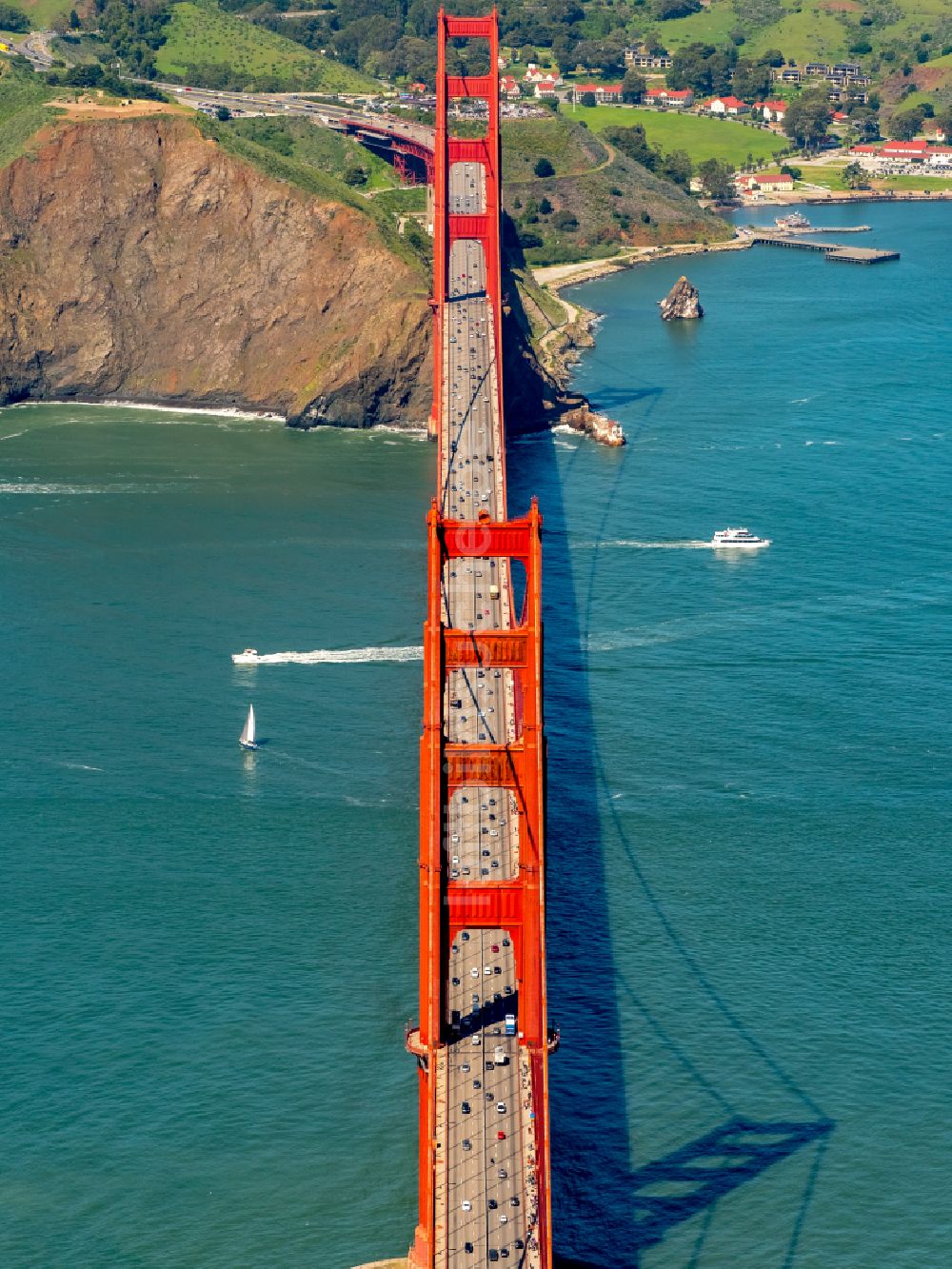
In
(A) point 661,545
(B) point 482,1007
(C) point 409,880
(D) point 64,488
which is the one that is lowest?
(B) point 482,1007

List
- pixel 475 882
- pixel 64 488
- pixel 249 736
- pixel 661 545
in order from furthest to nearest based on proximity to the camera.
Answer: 1. pixel 64 488
2. pixel 661 545
3. pixel 249 736
4. pixel 475 882

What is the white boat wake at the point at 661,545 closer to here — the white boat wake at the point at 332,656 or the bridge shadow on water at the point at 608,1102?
the white boat wake at the point at 332,656

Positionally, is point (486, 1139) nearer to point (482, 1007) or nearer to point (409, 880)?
point (482, 1007)

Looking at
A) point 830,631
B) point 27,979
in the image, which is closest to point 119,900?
point 27,979

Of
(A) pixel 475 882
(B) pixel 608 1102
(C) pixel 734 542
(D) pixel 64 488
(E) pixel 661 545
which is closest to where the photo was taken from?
(A) pixel 475 882

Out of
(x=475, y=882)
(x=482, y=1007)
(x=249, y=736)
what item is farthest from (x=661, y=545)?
(x=475, y=882)

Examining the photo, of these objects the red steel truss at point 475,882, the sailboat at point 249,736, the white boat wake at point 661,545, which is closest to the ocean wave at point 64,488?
the white boat wake at point 661,545
